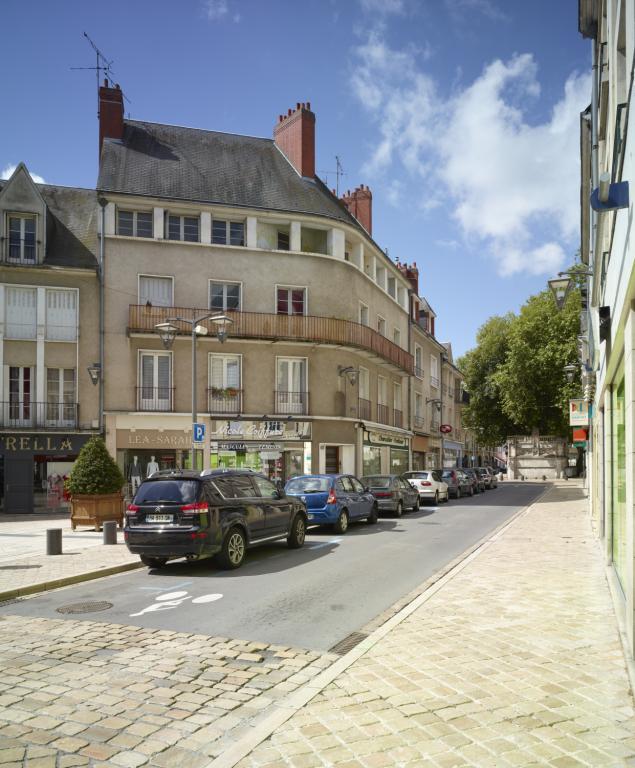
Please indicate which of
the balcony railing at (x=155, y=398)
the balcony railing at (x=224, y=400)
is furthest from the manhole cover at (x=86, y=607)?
the balcony railing at (x=224, y=400)

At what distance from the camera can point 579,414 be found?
2036 centimetres

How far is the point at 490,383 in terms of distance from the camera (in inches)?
2216

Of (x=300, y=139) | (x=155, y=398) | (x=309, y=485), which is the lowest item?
(x=309, y=485)

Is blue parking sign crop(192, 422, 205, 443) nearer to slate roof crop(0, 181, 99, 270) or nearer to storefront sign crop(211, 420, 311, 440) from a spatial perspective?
storefront sign crop(211, 420, 311, 440)

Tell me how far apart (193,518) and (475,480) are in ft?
97.2

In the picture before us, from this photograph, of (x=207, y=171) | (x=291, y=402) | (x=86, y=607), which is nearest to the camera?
(x=86, y=607)

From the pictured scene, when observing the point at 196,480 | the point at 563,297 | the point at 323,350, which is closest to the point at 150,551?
the point at 196,480

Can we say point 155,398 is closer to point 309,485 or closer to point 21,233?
point 21,233

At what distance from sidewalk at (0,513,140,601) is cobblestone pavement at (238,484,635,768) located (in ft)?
18.4

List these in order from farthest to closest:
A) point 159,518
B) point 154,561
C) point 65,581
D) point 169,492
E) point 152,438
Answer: point 152,438 → point 154,561 → point 169,492 → point 159,518 → point 65,581

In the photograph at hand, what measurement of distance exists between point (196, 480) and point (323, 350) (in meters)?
19.5

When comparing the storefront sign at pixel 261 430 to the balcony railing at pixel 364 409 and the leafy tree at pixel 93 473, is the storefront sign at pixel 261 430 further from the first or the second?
the leafy tree at pixel 93 473

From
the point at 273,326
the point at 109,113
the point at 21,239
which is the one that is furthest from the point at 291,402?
the point at 109,113

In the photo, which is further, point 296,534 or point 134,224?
point 134,224
